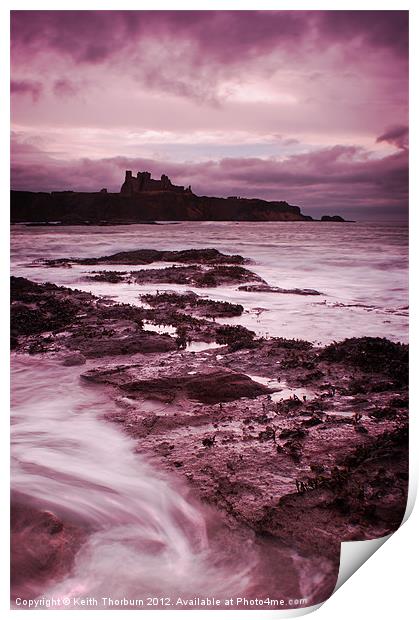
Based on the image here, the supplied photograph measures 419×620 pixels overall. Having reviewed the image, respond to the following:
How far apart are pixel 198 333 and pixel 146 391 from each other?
491 mm

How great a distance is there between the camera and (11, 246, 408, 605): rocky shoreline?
2.61 metres

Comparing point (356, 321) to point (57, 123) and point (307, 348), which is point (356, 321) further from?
point (57, 123)

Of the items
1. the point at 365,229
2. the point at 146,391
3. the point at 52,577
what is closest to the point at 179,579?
the point at 52,577

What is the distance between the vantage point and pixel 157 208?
10.5ft

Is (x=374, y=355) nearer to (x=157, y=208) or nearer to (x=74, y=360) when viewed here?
(x=157, y=208)

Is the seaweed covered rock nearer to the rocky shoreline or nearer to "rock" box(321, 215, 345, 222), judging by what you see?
the rocky shoreline

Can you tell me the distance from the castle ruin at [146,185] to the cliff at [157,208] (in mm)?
21

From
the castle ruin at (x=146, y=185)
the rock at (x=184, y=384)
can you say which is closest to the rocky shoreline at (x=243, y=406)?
the rock at (x=184, y=384)

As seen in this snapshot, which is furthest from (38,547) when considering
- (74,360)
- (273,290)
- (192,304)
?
(273,290)

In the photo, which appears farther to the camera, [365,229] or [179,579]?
[365,229]

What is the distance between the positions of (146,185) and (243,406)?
144cm

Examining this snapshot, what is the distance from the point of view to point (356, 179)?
3.09 meters

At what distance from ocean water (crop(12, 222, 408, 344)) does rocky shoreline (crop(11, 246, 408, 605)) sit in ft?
0.24

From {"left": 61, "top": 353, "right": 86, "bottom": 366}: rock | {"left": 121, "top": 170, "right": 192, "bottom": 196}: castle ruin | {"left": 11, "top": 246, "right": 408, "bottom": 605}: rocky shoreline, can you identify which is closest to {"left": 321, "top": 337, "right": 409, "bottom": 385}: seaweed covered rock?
{"left": 11, "top": 246, "right": 408, "bottom": 605}: rocky shoreline
